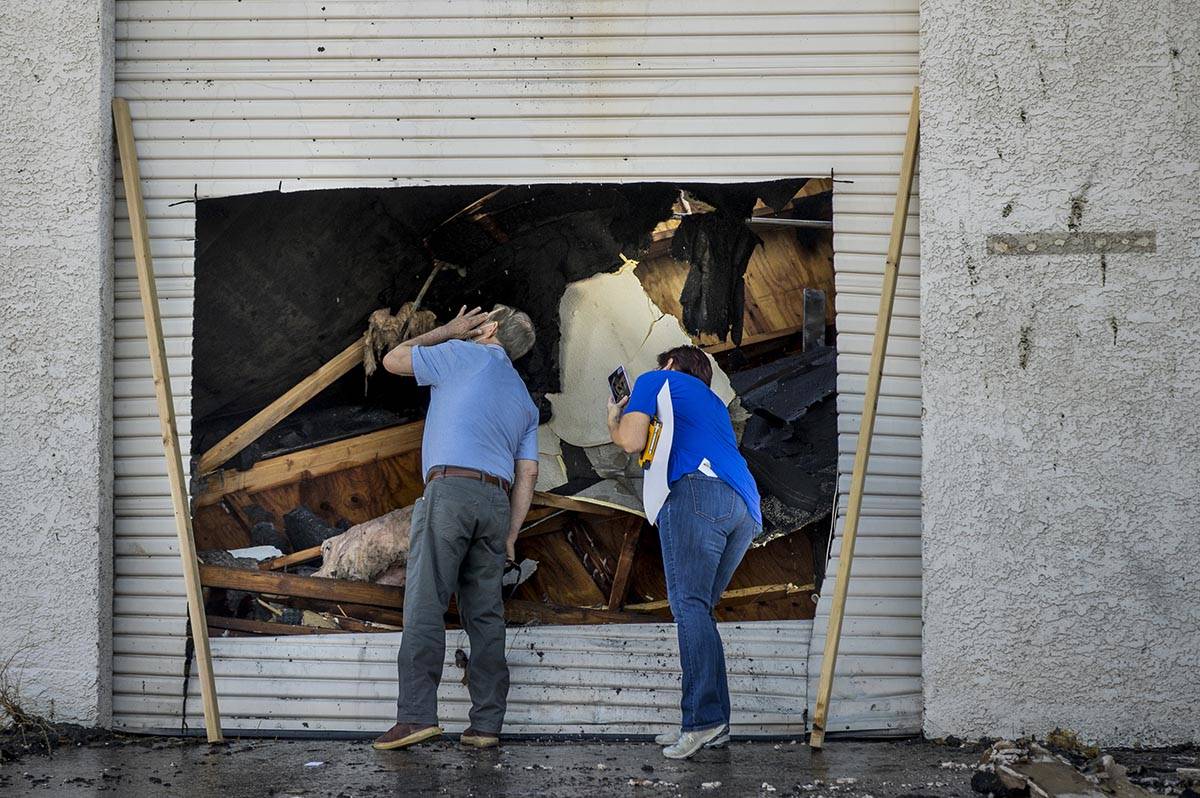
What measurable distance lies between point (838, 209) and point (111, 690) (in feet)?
11.9

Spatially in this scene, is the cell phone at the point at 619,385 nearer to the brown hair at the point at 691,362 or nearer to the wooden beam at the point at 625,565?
the brown hair at the point at 691,362

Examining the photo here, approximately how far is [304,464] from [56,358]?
108 centimetres

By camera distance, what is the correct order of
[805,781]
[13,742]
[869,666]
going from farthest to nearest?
1. [869,666]
2. [13,742]
3. [805,781]

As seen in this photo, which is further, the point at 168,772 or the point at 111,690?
the point at 111,690

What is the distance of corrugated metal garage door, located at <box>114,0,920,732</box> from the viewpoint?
16.1ft

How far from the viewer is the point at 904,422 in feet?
16.2

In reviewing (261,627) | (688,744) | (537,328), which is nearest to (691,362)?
(537,328)

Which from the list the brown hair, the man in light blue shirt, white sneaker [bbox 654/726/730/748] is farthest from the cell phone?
white sneaker [bbox 654/726/730/748]

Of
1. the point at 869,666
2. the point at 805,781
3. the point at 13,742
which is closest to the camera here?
the point at 805,781

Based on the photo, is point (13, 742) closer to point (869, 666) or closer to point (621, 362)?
point (621, 362)

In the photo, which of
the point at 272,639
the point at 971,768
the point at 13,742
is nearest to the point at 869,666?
the point at 971,768

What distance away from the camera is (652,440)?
446 centimetres

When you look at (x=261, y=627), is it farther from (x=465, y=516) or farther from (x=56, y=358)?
(x=56, y=358)

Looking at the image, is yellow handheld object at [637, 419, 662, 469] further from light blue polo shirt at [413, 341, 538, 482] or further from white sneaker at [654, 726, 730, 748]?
white sneaker at [654, 726, 730, 748]
